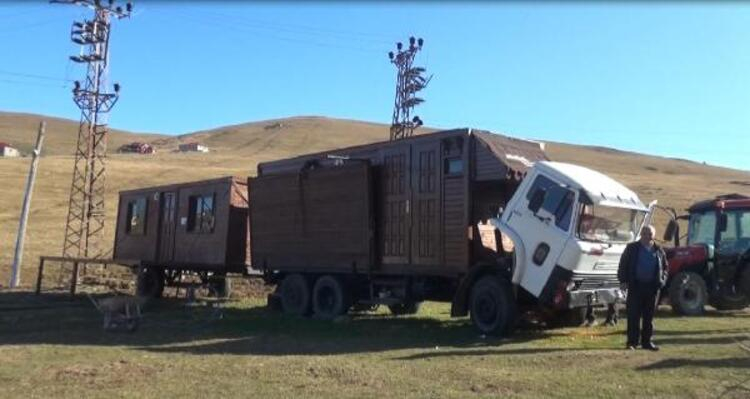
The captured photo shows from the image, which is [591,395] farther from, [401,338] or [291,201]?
[291,201]

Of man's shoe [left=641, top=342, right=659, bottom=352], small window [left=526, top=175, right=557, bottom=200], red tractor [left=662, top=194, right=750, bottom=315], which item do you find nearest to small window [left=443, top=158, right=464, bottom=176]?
small window [left=526, top=175, right=557, bottom=200]

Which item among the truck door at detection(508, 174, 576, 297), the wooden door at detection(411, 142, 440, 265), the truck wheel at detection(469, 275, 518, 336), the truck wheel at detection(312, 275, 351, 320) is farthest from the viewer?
the truck wheel at detection(312, 275, 351, 320)

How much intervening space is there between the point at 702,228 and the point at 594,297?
605cm

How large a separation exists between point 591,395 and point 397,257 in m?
7.04

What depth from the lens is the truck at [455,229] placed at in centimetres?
1189

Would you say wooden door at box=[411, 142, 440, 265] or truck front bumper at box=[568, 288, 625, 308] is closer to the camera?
truck front bumper at box=[568, 288, 625, 308]

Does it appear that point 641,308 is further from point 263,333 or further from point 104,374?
point 104,374

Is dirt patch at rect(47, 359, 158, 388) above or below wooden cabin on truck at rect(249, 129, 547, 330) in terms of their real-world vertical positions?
below

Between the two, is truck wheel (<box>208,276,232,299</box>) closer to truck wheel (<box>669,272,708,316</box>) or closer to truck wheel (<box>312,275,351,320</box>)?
truck wheel (<box>312,275,351,320</box>)

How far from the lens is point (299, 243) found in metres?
16.9

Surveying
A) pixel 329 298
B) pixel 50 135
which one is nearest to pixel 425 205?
pixel 329 298

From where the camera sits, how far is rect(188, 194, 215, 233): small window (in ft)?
64.6

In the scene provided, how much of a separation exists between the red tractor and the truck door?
18.5ft

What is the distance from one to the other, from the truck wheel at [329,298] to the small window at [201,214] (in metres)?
4.29
